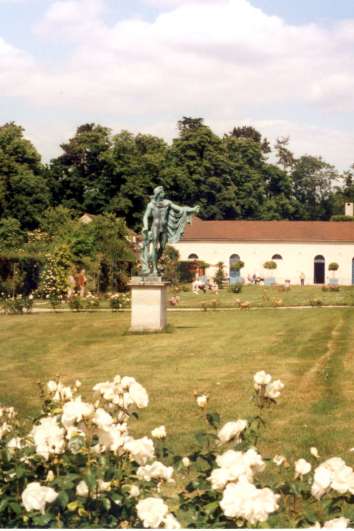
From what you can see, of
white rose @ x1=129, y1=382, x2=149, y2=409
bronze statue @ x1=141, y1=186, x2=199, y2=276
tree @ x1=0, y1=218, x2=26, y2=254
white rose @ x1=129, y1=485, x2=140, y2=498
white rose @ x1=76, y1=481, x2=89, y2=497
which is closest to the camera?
white rose @ x1=76, y1=481, x2=89, y2=497

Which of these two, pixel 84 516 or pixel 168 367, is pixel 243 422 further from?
pixel 168 367

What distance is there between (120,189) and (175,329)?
40.9 metres

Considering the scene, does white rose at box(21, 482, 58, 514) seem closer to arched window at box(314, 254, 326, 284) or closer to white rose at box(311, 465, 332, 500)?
white rose at box(311, 465, 332, 500)

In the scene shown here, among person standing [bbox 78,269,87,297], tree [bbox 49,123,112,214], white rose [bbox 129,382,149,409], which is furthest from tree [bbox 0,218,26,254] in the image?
white rose [bbox 129,382,149,409]

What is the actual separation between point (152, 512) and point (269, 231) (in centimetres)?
6145

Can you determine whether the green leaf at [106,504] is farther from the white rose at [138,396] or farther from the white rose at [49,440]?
the white rose at [138,396]

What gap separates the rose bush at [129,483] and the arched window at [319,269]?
60097 mm

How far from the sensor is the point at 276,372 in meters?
12.8

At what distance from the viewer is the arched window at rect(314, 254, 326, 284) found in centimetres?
6350

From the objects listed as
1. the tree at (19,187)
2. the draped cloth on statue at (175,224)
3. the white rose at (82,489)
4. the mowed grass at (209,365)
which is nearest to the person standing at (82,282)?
the mowed grass at (209,365)

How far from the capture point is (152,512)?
3.33 m

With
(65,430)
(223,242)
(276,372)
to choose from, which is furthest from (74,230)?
(65,430)

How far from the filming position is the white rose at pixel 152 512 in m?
3.30

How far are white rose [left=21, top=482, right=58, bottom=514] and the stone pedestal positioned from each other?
626 inches
